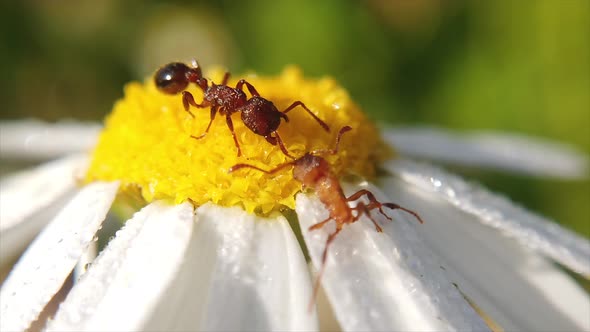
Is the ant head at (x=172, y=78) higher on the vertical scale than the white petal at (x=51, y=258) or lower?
higher

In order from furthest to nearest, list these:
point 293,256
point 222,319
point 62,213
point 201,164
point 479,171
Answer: point 479,171 < point 62,213 < point 201,164 < point 293,256 < point 222,319

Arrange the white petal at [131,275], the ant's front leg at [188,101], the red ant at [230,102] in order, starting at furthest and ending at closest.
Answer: the ant's front leg at [188,101]
the red ant at [230,102]
the white petal at [131,275]

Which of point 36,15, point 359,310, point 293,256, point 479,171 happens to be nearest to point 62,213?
point 293,256

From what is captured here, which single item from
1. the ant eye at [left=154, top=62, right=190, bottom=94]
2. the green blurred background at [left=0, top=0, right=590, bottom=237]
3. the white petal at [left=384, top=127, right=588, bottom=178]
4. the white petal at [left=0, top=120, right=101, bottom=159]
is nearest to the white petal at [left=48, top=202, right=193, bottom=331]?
the ant eye at [left=154, top=62, right=190, bottom=94]

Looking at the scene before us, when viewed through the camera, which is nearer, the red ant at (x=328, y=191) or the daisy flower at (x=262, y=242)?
the daisy flower at (x=262, y=242)

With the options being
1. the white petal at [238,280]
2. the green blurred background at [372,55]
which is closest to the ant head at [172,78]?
the white petal at [238,280]

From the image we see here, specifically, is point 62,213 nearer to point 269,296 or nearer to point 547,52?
point 269,296

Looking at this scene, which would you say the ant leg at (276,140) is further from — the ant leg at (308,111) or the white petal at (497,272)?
the white petal at (497,272)

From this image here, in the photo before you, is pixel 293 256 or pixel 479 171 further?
pixel 479 171
